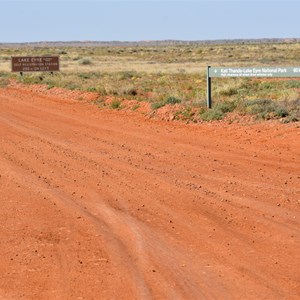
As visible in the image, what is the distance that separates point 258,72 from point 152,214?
425 inches

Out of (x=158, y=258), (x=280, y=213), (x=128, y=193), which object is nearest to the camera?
(x=158, y=258)

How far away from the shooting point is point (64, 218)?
10344mm

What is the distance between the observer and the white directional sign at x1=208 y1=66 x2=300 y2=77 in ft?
63.6

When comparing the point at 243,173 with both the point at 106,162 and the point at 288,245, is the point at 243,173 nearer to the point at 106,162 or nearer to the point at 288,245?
the point at 106,162

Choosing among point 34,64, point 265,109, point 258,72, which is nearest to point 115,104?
point 258,72

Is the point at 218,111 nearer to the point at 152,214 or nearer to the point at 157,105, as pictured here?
the point at 157,105

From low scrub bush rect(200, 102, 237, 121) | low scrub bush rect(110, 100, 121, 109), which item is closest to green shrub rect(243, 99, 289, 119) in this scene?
low scrub bush rect(200, 102, 237, 121)

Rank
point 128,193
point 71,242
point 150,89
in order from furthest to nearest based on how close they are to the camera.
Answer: point 150,89, point 128,193, point 71,242

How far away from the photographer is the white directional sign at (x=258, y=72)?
19391 mm

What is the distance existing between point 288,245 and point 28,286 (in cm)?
320

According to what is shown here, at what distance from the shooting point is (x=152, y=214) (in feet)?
34.2

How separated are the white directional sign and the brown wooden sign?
23579 millimetres

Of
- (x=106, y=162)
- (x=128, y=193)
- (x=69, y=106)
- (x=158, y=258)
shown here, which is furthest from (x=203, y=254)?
(x=69, y=106)

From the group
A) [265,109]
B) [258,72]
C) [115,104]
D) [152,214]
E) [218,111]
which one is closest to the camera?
[152,214]
